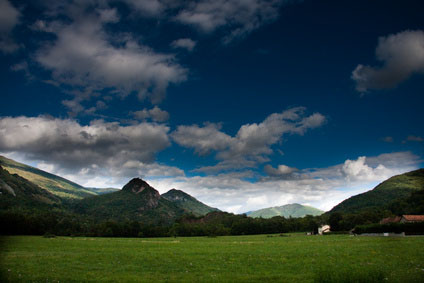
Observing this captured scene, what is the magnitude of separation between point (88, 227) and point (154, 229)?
3390 centimetres

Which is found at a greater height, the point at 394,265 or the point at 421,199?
the point at 421,199

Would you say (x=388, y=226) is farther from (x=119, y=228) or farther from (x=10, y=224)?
(x=10, y=224)

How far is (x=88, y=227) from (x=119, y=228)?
659 inches

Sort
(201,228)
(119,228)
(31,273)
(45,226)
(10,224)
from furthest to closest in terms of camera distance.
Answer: (201,228)
(119,228)
(45,226)
(10,224)
(31,273)

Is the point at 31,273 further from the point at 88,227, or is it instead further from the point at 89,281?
the point at 88,227

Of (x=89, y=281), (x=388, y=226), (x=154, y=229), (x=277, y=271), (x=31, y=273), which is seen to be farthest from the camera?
(x=154, y=229)

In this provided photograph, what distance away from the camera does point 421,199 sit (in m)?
152

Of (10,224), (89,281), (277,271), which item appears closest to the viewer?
(89,281)

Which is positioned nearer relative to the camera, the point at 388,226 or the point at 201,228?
the point at 388,226

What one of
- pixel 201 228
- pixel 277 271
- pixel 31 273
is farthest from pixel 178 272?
pixel 201 228

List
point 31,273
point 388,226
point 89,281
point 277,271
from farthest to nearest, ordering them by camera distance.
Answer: point 388,226 < point 277,271 < point 31,273 < point 89,281

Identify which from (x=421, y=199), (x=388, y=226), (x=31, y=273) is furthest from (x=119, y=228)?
(x=421, y=199)

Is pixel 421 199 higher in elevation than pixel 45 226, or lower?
higher

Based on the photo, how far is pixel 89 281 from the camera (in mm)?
17094
